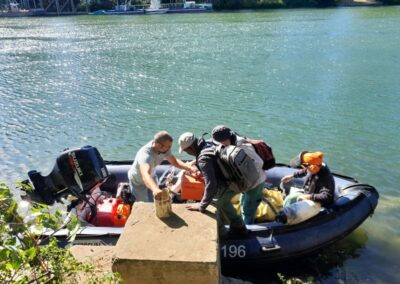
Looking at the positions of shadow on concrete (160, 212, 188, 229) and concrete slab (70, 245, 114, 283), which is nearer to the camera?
concrete slab (70, 245, 114, 283)

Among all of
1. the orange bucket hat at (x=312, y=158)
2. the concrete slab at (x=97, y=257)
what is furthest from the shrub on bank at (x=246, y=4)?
the concrete slab at (x=97, y=257)

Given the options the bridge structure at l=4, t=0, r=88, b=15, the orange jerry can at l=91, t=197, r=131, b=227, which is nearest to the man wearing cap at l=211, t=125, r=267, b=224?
the orange jerry can at l=91, t=197, r=131, b=227

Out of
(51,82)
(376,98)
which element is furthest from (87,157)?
(51,82)

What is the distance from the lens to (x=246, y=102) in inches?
564

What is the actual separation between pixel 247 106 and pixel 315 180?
28.0 ft

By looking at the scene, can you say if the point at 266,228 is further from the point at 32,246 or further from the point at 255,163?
the point at 32,246

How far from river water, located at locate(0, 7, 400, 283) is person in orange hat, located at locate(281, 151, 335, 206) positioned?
2.84 feet

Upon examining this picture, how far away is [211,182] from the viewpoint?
4344 millimetres

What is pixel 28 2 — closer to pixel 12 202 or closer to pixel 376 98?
pixel 376 98

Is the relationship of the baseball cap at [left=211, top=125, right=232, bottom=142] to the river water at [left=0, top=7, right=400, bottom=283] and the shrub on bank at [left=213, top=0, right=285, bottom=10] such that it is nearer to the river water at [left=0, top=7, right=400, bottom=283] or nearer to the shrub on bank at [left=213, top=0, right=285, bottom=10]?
the river water at [left=0, top=7, right=400, bottom=283]

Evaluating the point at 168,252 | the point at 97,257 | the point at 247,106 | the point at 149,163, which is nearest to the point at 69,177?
the point at 149,163

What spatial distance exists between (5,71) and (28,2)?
73.5 metres

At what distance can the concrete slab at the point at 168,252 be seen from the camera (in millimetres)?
2953

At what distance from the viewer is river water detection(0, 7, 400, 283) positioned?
6.98 metres
